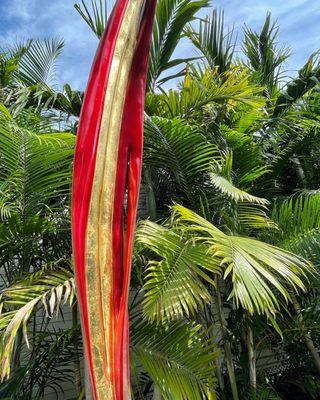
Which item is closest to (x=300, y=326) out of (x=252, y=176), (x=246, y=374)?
(x=246, y=374)

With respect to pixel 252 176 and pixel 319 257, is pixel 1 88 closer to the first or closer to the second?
pixel 252 176

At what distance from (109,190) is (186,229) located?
1045 mm

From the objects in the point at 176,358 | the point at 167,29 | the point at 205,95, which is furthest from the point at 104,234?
the point at 167,29

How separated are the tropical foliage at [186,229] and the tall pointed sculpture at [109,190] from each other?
69 centimetres

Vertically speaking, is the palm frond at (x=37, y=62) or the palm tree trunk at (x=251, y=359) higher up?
Answer: the palm frond at (x=37, y=62)

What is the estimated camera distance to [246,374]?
2.56 m

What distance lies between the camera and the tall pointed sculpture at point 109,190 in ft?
2.24

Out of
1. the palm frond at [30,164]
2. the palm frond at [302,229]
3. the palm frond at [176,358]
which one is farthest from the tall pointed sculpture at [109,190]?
the palm frond at [302,229]

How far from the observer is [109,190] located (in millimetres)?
711

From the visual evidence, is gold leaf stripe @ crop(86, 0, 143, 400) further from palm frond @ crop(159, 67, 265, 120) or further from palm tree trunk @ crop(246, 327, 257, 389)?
palm tree trunk @ crop(246, 327, 257, 389)

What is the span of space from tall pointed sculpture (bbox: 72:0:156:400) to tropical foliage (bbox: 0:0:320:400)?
694 millimetres

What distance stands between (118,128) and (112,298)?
30 cm

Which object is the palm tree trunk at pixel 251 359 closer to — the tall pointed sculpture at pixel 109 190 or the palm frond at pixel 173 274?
the palm frond at pixel 173 274

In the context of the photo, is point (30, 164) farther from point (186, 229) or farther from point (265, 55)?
point (265, 55)
